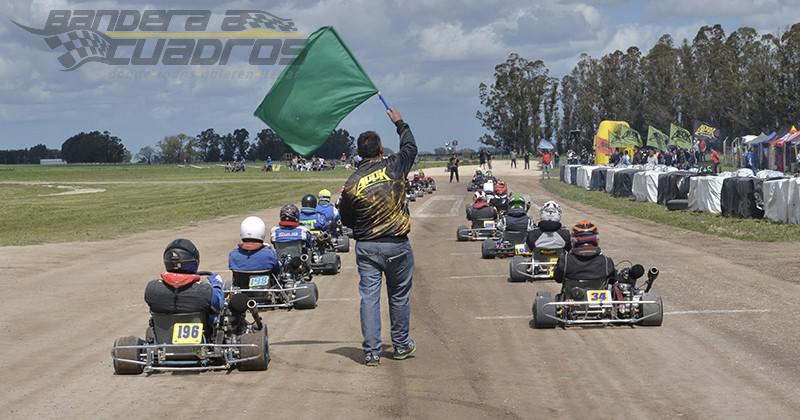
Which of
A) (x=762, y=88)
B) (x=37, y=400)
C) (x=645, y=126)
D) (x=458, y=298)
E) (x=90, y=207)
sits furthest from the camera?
(x=645, y=126)

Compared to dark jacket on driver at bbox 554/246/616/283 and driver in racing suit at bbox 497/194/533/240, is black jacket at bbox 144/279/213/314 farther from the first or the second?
driver in racing suit at bbox 497/194/533/240

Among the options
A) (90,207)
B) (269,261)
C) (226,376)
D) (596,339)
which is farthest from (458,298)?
(90,207)

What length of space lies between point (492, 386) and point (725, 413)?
1.89 metres

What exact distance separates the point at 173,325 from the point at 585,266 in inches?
182

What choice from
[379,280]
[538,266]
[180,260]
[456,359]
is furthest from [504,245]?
[180,260]

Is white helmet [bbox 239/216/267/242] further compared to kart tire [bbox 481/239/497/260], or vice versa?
kart tire [bbox 481/239/497/260]

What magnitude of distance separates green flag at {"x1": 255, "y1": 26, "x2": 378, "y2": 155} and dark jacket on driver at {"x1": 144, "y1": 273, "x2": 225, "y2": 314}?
1.96 metres

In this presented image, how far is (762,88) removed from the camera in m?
67.8

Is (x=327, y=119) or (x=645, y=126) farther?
(x=645, y=126)

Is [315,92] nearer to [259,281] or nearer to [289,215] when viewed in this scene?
[259,281]

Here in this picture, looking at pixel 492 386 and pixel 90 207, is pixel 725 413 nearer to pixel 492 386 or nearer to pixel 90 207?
pixel 492 386

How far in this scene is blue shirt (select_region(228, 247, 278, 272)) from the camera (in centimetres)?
1361

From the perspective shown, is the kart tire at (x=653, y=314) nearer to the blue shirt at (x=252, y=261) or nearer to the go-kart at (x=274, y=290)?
the go-kart at (x=274, y=290)

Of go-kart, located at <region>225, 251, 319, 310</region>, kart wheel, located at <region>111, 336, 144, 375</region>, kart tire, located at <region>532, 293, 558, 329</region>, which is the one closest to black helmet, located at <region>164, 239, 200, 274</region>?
kart wheel, located at <region>111, 336, 144, 375</region>
